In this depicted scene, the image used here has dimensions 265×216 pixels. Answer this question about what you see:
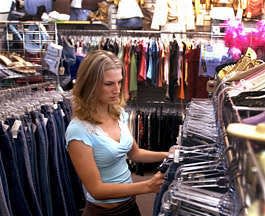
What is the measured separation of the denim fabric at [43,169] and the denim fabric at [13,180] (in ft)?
1.06

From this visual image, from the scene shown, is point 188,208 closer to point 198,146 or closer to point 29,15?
point 198,146

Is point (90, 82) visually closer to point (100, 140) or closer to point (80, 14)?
point (100, 140)

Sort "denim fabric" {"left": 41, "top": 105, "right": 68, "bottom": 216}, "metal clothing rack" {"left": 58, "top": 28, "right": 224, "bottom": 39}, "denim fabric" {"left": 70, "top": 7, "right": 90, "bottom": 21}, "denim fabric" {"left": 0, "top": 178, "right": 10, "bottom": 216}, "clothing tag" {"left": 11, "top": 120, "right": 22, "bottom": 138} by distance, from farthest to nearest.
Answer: "denim fabric" {"left": 70, "top": 7, "right": 90, "bottom": 21} < "metal clothing rack" {"left": 58, "top": 28, "right": 224, "bottom": 39} < "denim fabric" {"left": 41, "top": 105, "right": 68, "bottom": 216} < "clothing tag" {"left": 11, "top": 120, "right": 22, "bottom": 138} < "denim fabric" {"left": 0, "top": 178, "right": 10, "bottom": 216}

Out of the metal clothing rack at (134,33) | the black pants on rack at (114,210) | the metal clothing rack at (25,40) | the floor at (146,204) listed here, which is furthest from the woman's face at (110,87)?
the metal clothing rack at (134,33)

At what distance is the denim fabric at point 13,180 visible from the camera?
7.29ft

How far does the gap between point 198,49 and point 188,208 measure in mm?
3821

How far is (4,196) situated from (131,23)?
3602 mm

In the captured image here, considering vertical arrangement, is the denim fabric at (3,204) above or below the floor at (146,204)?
above

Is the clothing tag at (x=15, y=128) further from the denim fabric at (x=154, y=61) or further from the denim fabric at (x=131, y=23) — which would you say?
the denim fabric at (x=131, y=23)

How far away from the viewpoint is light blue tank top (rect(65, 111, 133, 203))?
5.63 ft

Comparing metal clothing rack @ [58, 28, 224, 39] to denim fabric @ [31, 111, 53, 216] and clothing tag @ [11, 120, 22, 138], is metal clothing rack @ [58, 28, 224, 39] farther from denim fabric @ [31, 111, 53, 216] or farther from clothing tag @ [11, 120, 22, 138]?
clothing tag @ [11, 120, 22, 138]

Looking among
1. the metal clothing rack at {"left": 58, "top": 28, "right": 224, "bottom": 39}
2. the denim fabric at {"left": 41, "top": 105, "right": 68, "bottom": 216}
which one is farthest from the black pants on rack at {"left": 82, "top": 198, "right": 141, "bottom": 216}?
the metal clothing rack at {"left": 58, "top": 28, "right": 224, "bottom": 39}

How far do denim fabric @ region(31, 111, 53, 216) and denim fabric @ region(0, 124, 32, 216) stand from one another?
323 millimetres

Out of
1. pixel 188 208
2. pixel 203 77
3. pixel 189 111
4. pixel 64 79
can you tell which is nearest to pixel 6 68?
pixel 64 79
